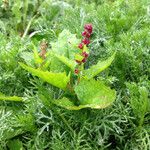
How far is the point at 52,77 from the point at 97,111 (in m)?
0.19

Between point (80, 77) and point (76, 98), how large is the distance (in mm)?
76

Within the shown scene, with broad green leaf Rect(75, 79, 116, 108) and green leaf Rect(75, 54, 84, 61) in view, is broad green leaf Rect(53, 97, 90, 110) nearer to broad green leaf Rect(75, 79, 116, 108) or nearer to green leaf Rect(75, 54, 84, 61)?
broad green leaf Rect(75, 79, 116, 108)

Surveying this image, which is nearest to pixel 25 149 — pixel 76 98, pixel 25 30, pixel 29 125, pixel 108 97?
pixel 29 125

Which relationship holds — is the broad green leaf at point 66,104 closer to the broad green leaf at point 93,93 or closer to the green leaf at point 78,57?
the broad green leaf at point 93,93

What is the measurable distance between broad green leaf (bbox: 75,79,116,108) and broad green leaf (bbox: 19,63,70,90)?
0.16 feet

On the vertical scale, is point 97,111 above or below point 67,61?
below

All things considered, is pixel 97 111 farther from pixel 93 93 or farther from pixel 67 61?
pixel 67 61

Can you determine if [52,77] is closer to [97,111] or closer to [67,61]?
[67,61]

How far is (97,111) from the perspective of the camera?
138 cm

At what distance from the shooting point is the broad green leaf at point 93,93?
1.31 metres

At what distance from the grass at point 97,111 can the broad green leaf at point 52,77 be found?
6cm

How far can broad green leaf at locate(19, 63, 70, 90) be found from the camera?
132 centimetres

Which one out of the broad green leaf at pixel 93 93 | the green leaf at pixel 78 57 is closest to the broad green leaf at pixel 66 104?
the broad green leaf at pixel 93 93

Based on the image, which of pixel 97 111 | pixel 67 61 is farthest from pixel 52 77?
pixel 97 111
